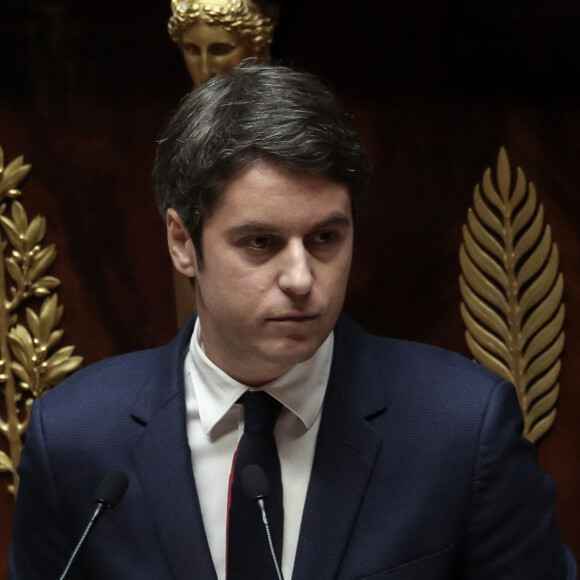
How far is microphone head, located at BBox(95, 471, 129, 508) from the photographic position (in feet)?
4.74

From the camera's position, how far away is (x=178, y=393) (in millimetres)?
1756

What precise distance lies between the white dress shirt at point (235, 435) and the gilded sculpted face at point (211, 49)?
48 cm

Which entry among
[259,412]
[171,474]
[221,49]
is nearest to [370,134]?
[221,49]

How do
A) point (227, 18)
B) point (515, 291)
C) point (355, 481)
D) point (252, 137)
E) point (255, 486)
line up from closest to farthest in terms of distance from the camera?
point (255, 486) < point (252, 137) < point (355, 481) < point (227, 18) < point (515, 291)

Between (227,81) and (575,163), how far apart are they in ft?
2.26

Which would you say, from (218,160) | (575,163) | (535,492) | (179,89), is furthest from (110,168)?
(535,492)

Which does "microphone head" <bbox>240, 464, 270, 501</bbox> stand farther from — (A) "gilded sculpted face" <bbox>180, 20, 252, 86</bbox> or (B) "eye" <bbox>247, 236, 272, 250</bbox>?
(A) "gilded sculpted face" <bbox>180, 20, 252, 86</bbox>

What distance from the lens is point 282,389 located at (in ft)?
5.54

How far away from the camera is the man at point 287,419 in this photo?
5.09ft

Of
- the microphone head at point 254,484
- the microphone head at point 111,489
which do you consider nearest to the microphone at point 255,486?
the microphone head at point 254,484

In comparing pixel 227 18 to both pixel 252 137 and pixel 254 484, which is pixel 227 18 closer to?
pixel 252 137

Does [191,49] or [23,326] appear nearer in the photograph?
[191,49]

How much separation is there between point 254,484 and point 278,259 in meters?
0.29

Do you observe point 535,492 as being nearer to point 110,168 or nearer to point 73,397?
point 73,397
